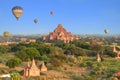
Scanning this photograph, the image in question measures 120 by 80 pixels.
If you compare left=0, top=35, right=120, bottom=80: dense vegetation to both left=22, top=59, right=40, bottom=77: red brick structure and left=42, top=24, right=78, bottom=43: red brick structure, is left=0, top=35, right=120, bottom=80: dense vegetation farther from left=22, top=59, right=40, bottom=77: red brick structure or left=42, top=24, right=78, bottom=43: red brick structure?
left=42, top=24, right=78, bottom=43: red brick structure

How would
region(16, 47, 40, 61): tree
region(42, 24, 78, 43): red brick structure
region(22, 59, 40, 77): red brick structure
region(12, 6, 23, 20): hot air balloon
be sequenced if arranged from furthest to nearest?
region(42, 24, 78, 43): red brick structure < region(16, 47, 40, 61): tree < region(12, 6, 23, 20): hot air balloon < region(22, 59, 40, 77): red brick structure

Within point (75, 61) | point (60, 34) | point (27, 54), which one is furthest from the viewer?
point (60, 34)

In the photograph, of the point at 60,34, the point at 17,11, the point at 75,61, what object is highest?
the point at 17,11

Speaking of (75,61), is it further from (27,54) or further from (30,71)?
(30,71)

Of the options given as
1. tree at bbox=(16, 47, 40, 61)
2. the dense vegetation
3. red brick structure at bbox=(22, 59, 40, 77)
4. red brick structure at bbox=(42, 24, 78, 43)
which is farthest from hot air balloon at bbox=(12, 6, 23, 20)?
red brick structure at bbox=(42, 24, 78, 43)

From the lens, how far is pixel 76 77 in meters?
26.8

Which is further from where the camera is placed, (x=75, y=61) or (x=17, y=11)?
(x=75, y=61)

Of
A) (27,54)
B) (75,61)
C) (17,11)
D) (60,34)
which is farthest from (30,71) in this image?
(60,34)

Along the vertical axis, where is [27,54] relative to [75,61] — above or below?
above

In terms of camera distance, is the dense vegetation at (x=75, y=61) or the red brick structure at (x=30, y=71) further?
the dense vegetation at (x=75, y=61)

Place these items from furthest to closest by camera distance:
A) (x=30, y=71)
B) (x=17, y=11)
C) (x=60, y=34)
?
1. (x=60, y=34)
2. (x=17, y=11)
3. (x=30, y=71)

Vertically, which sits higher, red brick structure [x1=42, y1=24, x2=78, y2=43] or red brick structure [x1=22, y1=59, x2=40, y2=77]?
red brick structure [x1=42, y1=24, x2=78, y2=43]

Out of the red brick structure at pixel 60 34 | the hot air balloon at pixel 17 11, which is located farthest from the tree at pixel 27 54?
the red brick structure at pixel 60 34

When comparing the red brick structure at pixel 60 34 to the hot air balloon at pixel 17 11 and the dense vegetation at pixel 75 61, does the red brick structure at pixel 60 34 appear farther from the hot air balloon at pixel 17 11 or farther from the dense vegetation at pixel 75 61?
the hot air balloon at pixel 17 11
